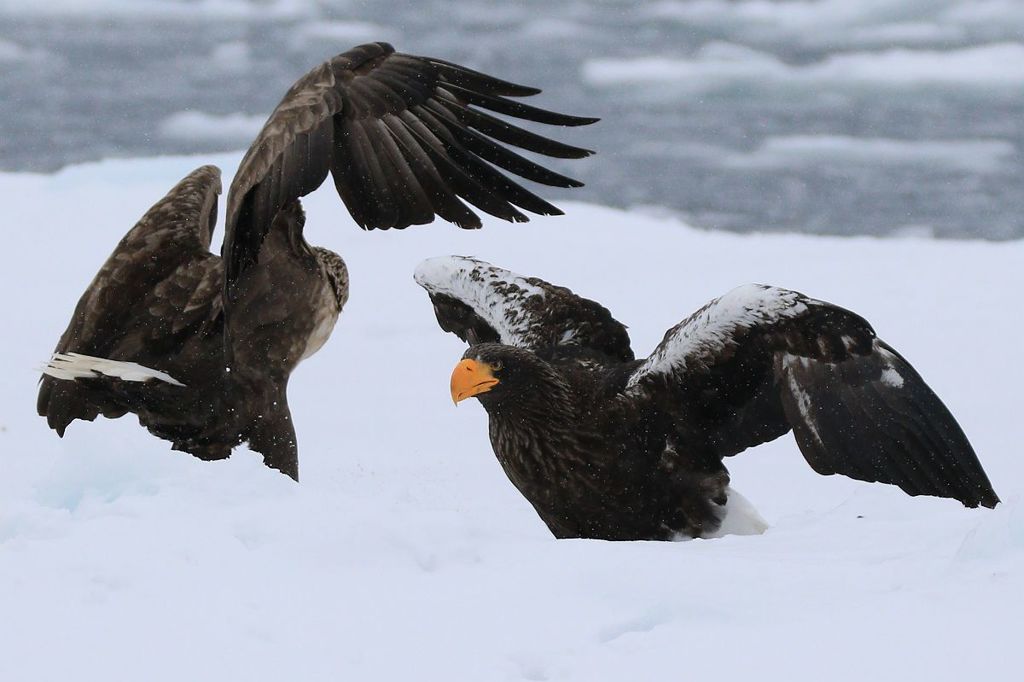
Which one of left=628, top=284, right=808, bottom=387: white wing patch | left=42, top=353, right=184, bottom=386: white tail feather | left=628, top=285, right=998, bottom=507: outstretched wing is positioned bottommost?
left=628, top=285, right=998, bottom=507: outstretched wing

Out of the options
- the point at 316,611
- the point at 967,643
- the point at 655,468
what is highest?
the point at 655,468

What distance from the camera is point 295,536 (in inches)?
122

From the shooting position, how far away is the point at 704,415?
4809mm

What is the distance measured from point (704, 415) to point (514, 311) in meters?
1.27

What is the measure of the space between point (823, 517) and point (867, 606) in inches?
70.2

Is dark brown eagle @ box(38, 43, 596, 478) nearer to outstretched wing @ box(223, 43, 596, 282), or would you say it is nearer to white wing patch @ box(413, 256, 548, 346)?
outstretched wing @ box(223, 43, 596, 282)

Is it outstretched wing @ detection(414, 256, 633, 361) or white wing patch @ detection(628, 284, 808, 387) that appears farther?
outstretched wing @ detection(414, 256, 633, 361)

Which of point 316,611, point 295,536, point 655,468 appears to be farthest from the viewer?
point 655,468

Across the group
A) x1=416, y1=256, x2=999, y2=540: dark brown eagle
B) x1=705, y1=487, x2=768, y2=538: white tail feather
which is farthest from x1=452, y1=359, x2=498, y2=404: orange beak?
x1=705, y1=487, x2=768, y2=538: white tail feather

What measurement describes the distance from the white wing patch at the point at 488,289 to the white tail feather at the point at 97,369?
154 cm

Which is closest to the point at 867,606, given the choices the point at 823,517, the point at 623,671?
the point at 623,671

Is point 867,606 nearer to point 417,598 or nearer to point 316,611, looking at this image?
point 417,598

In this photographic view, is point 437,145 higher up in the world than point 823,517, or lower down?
higher up

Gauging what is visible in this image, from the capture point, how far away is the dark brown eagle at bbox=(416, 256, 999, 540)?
14.5ft
